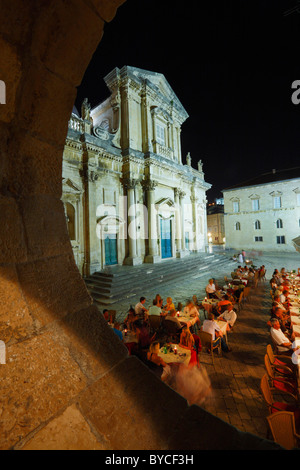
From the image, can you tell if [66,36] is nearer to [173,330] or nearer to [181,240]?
[173,330]

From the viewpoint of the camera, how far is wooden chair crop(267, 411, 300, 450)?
95.9 inches

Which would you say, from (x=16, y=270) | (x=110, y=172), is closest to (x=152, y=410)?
(x=16, y=270)

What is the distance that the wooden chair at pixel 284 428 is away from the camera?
244 centimetres

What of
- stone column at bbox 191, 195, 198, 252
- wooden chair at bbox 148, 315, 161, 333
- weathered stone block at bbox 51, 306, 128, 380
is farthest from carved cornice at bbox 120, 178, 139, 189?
weathered stone block at bbox 51, 306, 128, 380

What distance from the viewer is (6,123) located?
4.41 ft

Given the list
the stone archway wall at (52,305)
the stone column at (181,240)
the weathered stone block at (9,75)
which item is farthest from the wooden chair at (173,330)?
the stone column at (181,240)

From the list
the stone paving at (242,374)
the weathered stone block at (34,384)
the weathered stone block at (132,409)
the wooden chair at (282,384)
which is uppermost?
the weathered stone block at (34,384)

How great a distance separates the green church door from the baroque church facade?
0.07 metres

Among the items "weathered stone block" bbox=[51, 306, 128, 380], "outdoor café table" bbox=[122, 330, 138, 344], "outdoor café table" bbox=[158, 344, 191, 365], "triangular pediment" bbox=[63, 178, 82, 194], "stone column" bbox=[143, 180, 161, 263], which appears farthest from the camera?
"stone column" bbox=[143, 180, 161, 263]

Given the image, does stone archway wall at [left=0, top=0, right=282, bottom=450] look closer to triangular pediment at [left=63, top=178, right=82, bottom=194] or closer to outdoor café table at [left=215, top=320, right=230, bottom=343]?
outdoor café table at [left=215, top=320, right=230, bottom=343]

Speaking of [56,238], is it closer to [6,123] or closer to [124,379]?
[6,123]

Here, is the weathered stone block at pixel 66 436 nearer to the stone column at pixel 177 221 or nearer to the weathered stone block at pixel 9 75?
the weathered stone block at pixel 9 75

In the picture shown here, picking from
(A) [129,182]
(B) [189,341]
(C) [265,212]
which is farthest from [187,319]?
(C) [265,212]

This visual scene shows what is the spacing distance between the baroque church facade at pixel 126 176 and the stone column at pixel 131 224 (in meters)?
0.07
